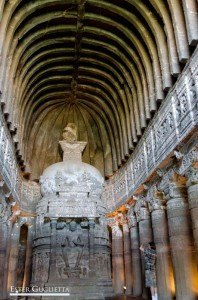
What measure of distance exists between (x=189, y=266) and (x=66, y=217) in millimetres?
6686

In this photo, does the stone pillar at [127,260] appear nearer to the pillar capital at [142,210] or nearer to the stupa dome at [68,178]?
the pillar capital at [142,210]

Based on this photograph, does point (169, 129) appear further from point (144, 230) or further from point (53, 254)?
point (53, 254)

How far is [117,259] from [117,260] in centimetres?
6

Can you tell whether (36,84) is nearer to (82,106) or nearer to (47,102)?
(47,102)

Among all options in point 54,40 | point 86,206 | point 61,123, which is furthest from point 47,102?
point 86,206

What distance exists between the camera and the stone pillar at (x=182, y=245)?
9640 mm

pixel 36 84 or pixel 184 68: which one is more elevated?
pixel 36 84

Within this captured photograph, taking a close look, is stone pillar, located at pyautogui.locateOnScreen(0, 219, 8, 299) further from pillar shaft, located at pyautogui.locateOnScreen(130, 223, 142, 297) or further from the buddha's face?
pillar shaft, located at pyautogui.locateOnScreen(130, 223, 142, 297)

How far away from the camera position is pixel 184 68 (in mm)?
10164

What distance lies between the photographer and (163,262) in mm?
11484

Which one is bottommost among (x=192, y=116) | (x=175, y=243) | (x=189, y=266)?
(x=189, y=266)

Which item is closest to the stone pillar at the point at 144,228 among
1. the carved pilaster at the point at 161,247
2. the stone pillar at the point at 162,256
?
the carved pilaster at the point at 161,247

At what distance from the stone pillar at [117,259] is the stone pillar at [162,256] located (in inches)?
235

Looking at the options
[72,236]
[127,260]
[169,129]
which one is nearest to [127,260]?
[127,260]
